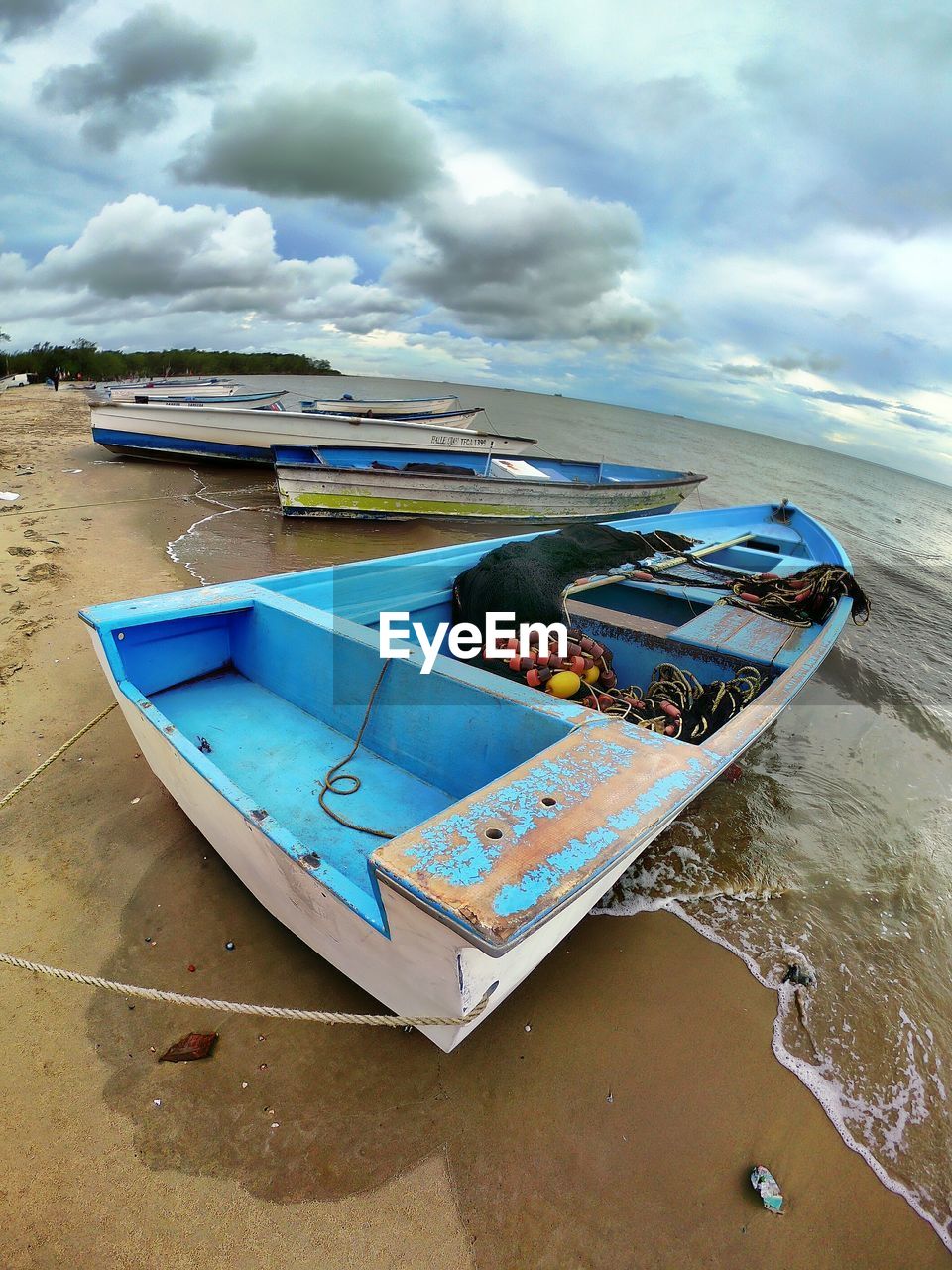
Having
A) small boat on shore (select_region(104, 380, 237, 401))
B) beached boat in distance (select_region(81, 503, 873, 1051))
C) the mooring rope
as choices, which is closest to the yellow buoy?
beached boat in distance (select_region(81, 503, 873, 1051))

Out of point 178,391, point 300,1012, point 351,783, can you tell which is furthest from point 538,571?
point 178,391

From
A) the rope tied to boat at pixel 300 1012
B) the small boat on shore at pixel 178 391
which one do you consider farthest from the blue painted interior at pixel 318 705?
the small boat on shore at pixel 178 391

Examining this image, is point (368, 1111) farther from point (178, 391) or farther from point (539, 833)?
point (178, 391)

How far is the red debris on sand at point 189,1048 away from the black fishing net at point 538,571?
292cm

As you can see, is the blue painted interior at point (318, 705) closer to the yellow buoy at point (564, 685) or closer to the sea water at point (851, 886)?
the yellow buoy at point (564, 685)

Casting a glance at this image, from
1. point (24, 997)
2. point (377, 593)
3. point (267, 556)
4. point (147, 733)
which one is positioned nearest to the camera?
point (24, 997)

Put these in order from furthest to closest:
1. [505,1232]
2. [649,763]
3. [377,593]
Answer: [377,593] < [649,763] < [505,1232]

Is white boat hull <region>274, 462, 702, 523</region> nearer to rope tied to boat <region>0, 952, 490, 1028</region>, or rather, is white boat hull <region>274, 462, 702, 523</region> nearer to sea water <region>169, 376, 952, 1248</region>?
sea water <region>169, 376, 952, 1248</region>

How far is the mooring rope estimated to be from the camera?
3278 millimetres

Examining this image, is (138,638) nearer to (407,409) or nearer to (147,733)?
(147,733)

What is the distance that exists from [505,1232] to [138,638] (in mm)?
3054

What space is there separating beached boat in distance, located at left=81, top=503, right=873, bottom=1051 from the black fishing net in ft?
0.29

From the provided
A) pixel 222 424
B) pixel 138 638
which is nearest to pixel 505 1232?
pixel 138 638

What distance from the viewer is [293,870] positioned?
210 centimetres
